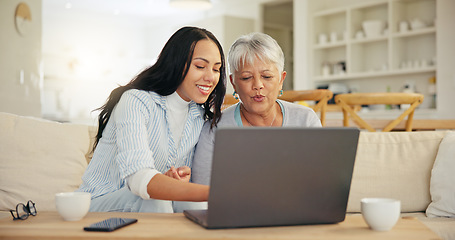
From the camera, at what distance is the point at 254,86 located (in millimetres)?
1795

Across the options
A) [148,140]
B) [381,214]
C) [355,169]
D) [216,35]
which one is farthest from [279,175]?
[216,35]

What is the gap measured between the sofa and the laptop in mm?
1196

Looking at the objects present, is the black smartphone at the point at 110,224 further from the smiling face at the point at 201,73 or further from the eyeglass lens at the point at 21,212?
the smiling face at the point at 201,73

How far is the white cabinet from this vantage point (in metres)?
5.53

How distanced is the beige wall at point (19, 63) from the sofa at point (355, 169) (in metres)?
2.17

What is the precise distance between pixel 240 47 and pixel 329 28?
5.18 meters

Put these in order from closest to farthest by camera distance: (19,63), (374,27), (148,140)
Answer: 1. (148,140)
2. (19,63)
3. (374,27)

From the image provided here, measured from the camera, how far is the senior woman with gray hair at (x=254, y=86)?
177cm

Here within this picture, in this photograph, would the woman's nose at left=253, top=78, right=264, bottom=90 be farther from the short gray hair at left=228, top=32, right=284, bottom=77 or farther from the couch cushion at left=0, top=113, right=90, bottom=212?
the couch cushion at left=0, top=113, right=90, bottom=212

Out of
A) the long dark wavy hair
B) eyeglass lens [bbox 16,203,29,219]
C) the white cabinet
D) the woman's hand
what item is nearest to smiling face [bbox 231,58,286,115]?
the long dark wavy hair

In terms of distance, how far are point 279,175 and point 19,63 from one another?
3983 millimetres

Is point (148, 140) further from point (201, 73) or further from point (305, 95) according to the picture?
point (305, 95)

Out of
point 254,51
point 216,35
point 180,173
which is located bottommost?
point 180,173

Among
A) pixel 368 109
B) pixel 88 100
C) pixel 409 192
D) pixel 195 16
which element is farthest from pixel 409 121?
pixel 88 100
